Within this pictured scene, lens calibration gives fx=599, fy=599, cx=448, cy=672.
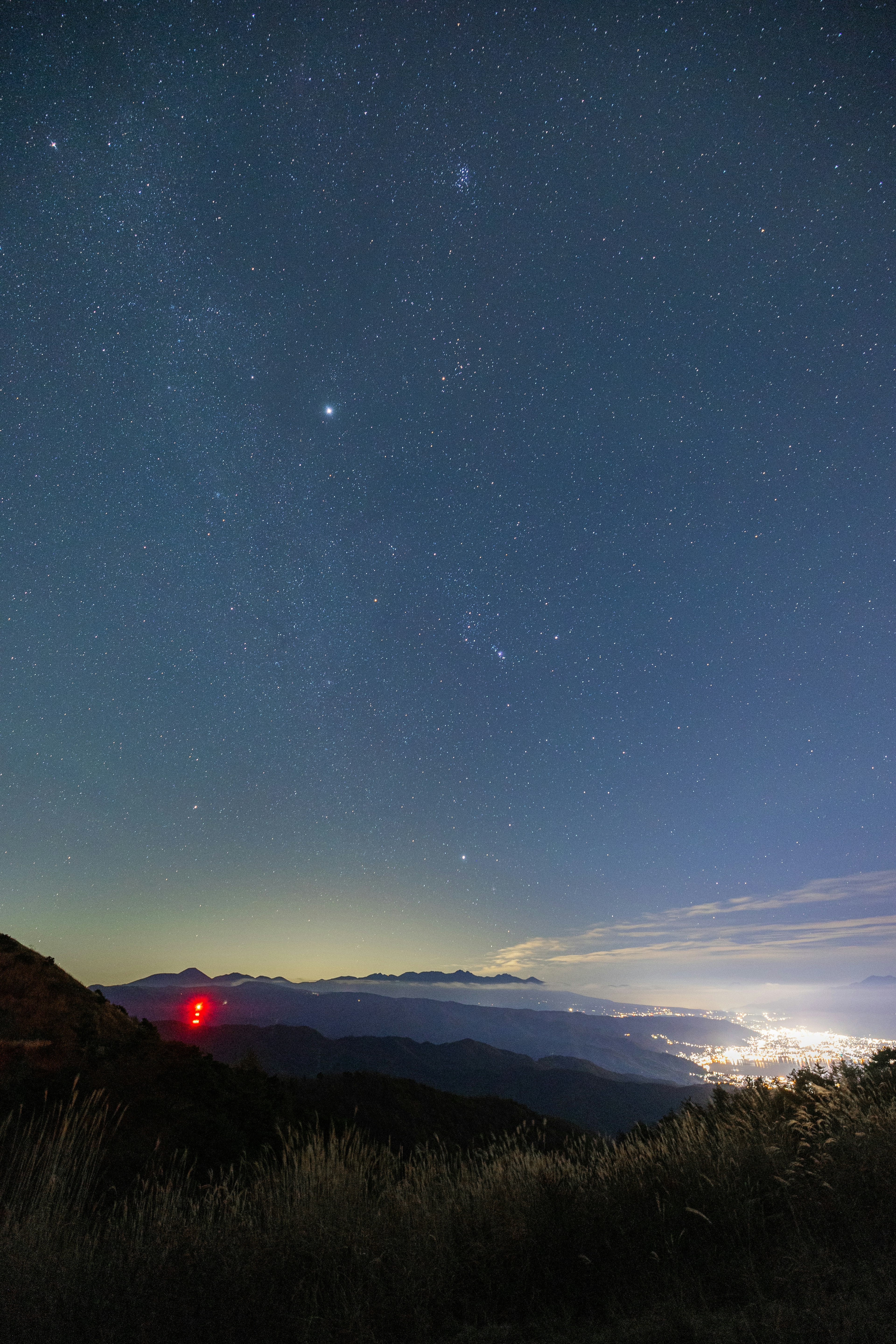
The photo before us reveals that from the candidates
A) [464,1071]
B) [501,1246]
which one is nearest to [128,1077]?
[501,1246]

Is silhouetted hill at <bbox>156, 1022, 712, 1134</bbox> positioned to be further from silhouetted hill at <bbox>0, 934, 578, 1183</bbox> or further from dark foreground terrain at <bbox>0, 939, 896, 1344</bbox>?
dark foreground terrain at <bbox>0, 939, 896, 1344</bbox>

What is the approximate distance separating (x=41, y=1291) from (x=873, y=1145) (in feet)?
25.3

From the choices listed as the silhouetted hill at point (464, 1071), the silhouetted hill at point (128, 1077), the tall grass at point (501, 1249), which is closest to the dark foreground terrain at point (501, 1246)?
the tall grass at point (501, 1249)

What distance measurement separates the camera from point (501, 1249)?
218 inches

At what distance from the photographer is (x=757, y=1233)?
210 inches

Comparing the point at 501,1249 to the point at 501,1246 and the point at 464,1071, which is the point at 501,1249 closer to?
the point at 501,1246

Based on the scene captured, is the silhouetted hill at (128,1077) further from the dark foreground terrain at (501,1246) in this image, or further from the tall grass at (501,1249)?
the tall grass at (501,1249)

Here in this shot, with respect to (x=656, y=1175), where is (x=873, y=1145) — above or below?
above

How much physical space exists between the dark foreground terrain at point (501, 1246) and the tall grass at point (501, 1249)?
0.9 inches

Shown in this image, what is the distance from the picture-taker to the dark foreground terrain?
4.34 meters

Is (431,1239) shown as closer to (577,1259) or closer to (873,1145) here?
(577,1259)

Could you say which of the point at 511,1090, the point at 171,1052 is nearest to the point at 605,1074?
the point at 511,1090

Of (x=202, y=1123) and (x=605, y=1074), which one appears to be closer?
(x=202, y=1123)

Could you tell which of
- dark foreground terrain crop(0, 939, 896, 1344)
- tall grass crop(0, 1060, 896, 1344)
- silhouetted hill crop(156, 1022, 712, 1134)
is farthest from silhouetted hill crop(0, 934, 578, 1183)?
silhouetted hill crop(156, 1022, 712, 1134)
